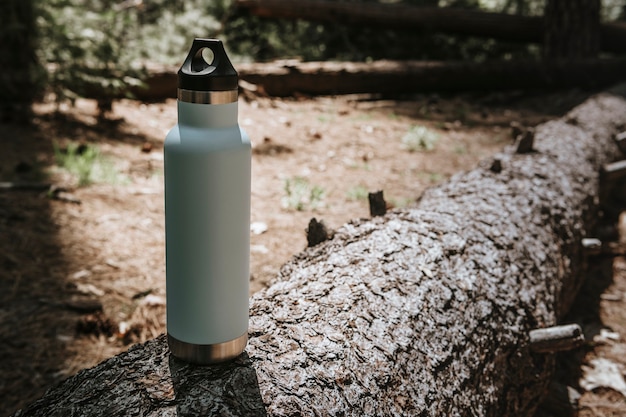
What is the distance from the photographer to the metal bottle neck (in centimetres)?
126

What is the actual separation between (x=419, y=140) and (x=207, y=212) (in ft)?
14.6

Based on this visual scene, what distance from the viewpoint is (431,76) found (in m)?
7.52

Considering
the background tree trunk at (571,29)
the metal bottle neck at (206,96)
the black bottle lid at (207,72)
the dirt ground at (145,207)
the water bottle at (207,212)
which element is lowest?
the dirt ground at (145,207)

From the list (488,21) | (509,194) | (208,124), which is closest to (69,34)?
(509,194)

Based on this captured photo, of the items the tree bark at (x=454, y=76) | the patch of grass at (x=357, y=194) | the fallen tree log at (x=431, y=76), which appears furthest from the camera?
the tree bark at (x=454, y=76)

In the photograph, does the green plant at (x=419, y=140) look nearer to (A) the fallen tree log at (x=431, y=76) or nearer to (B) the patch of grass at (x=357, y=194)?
(B) the patch of grass at (x=357, y=194)

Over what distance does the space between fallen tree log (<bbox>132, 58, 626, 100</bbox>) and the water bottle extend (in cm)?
583

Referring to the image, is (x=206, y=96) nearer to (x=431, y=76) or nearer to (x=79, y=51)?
(x=79, y=51)

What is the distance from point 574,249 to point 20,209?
3.18 meters

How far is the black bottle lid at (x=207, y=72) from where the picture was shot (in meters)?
1.26

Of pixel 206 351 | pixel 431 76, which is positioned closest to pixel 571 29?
pixel 431 76

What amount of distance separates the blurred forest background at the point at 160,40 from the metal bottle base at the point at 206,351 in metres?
4.28

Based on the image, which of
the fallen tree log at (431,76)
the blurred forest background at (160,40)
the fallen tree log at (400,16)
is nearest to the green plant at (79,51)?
the blurred forest background at (160,40)

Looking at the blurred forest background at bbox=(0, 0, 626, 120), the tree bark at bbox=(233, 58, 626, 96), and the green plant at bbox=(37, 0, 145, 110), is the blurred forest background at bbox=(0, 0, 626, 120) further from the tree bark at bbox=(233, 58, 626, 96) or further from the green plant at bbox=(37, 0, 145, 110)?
the tree bark at bbox=(233, 58, 626, 96)
